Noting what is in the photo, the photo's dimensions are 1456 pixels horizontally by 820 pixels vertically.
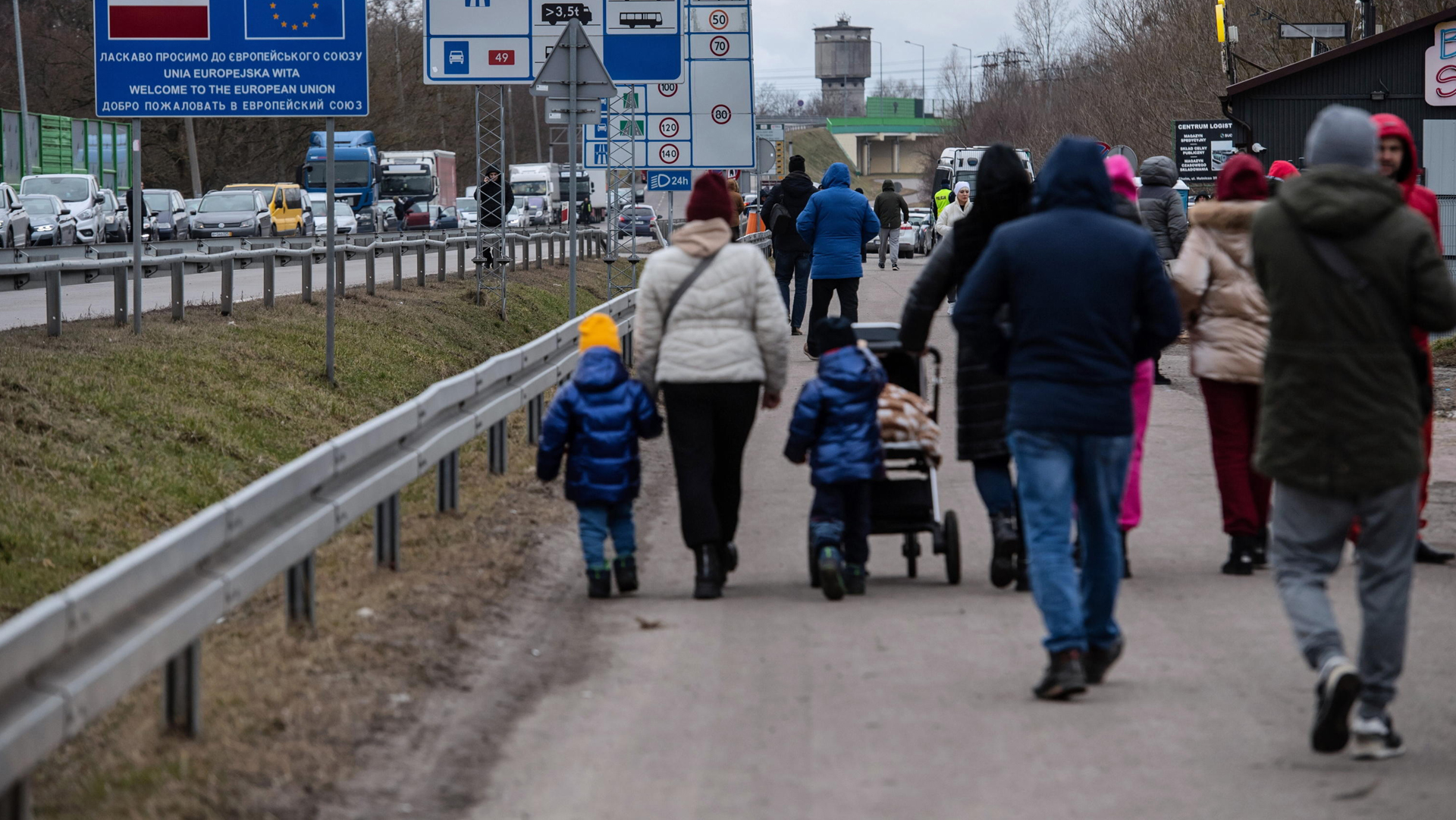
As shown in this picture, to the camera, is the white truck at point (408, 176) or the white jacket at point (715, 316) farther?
the white truck at point (408, 176)

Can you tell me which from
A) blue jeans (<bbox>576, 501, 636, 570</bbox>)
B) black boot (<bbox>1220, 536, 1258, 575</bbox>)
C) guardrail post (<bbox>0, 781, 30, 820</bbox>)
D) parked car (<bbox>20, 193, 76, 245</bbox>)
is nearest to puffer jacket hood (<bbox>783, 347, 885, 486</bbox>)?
blue jeans (<bbox>576, 501, 636, 570</bbox>)

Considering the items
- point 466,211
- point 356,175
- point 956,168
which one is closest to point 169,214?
point 356,175

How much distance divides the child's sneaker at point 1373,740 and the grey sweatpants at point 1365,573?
0.04m

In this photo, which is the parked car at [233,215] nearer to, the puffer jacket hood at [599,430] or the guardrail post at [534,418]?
the guardrail post at [534,418]

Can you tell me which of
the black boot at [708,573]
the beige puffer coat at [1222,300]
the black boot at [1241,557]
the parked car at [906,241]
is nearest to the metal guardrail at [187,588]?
the black boot at [708,573]

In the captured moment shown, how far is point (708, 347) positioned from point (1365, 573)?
3.23 m

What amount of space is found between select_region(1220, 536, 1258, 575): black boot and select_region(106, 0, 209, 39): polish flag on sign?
388 inches

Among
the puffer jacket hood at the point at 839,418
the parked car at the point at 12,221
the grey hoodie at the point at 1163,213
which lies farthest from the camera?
the parked car at the point at 12,221

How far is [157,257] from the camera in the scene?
1691 centimetres

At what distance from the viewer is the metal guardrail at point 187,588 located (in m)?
4.19

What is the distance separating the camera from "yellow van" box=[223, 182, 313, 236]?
51.9 meters

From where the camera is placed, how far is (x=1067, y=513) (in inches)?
232

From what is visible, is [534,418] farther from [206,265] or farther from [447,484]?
[206,265]

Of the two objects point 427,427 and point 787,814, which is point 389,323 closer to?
point 427,427
